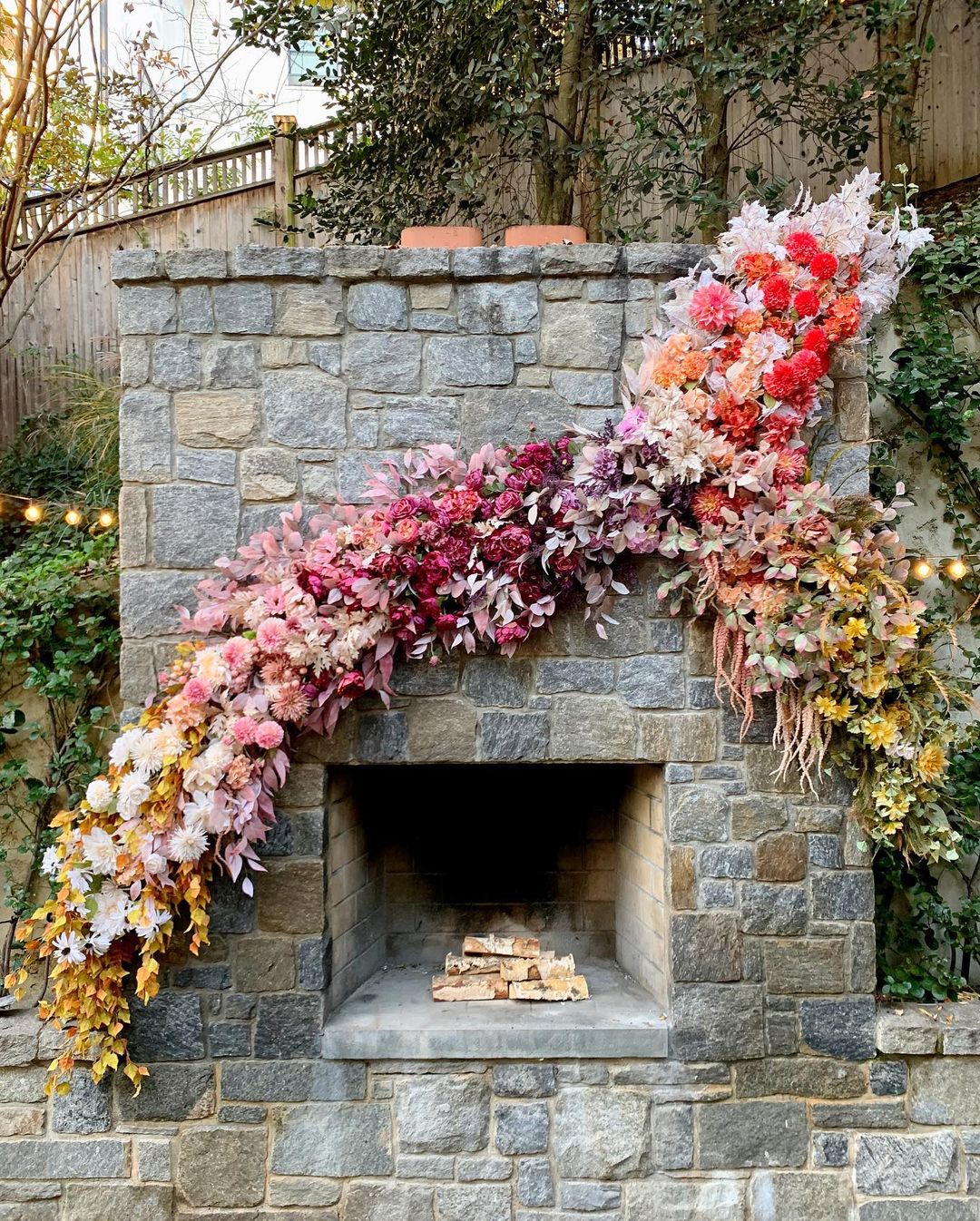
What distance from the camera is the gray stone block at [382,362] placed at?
9.39 ft

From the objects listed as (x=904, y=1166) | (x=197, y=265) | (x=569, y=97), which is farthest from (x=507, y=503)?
(x=569, y=97)

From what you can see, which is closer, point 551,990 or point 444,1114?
point 444,1114

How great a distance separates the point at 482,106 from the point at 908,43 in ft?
6.45

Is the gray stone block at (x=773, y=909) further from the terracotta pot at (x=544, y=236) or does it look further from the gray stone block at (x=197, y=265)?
the gray stone block at (x=197, y=265)

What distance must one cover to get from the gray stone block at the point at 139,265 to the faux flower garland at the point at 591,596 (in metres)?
0.91

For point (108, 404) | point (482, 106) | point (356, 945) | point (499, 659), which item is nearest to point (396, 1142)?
point (356, 945)

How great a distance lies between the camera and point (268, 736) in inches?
103

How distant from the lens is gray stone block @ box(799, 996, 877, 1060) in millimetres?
2787

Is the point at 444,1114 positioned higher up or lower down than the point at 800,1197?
higher up

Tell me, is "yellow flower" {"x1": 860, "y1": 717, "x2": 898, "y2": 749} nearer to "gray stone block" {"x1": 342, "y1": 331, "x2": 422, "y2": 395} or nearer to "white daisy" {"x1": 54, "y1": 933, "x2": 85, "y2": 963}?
"gray stone block" {"x1": 342, "y1": 331, "x2": 422, "y2": 395}

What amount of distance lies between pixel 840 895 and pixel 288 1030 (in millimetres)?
1741

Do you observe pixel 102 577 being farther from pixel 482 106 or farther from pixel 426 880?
pixel 482 106

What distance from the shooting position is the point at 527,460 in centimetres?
273

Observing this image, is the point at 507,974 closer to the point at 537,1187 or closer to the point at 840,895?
the point at 537,1187
